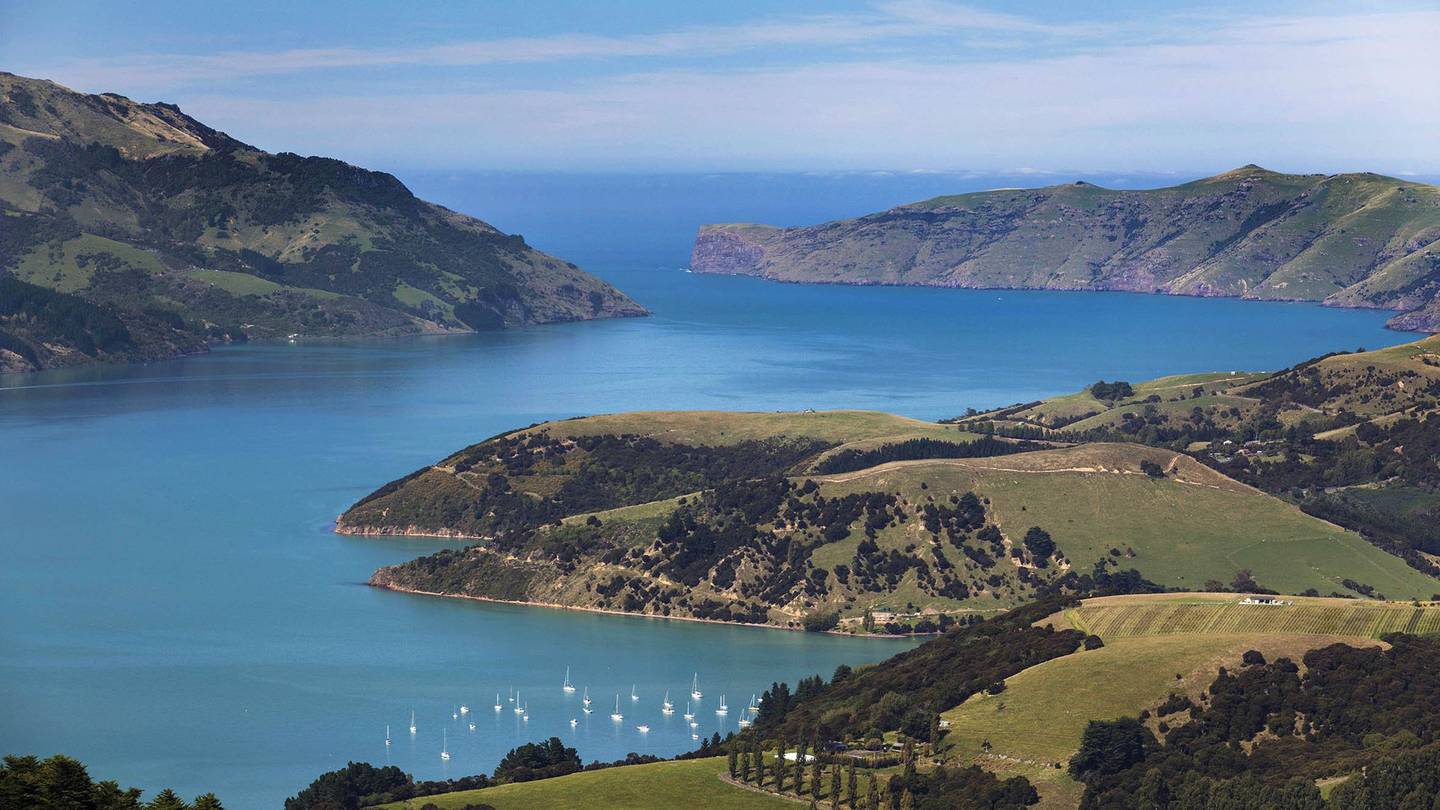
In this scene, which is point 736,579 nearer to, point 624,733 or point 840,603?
point 840,603

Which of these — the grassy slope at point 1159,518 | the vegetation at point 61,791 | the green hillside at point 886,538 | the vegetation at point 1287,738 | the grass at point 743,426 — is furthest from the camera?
the grass at point 743,426

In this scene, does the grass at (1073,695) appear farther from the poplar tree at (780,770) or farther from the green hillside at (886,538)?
the green hillside at (886,538)

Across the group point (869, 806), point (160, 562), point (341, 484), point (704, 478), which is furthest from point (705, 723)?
point (341, 484)

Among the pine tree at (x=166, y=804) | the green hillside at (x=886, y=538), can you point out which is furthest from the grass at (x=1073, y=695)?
the pine tree at (x=166, y=804)

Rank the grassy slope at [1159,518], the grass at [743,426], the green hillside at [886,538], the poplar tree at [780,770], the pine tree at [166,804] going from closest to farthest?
the pine tree at [166,804], the poplar tree at [780,770], the green hillside at [886,538], the grassy slope at [1159,518], the grass at [743,426]

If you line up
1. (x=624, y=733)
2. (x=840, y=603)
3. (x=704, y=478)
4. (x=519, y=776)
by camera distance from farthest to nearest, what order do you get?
(x=704, y=478) → (x=840, y=603) → (x=624, y=733) → (x=519, y=776)

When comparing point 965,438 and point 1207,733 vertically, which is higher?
point 965,438

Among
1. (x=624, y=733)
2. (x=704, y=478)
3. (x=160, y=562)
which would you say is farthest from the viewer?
(x=704, y=478)

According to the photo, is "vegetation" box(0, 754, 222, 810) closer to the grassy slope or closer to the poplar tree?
the poplar tree
